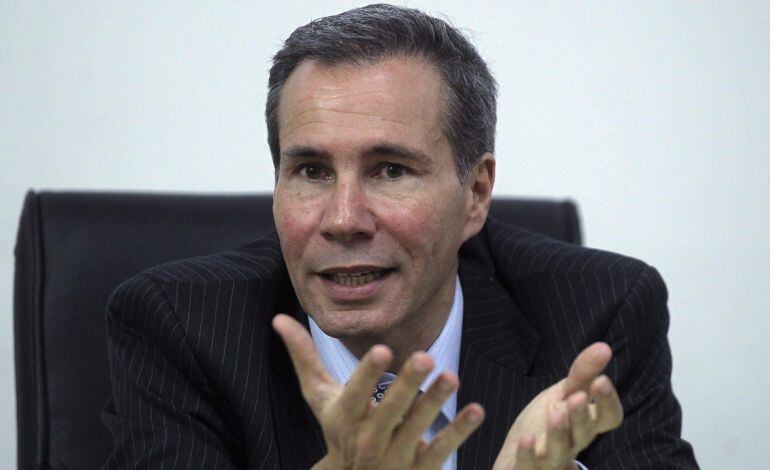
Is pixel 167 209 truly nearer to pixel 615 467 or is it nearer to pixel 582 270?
pixel 582 270

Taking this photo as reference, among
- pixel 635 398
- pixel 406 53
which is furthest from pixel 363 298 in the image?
pixel 635 398

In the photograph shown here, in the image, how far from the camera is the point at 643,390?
165 centimetres

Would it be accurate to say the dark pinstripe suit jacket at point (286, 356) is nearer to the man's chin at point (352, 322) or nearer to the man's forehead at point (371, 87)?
the man's chin at point (352, 322)

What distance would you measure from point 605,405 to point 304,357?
1.08 feet

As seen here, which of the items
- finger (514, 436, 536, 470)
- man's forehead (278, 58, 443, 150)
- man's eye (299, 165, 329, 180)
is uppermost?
man's forehead (278, 58, 443, 150)

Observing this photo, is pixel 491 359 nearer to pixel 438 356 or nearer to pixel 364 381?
pixel 438 356

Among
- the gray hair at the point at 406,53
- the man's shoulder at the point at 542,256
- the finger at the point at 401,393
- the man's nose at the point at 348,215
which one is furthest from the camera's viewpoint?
the man's shoulder at the point at 542,256

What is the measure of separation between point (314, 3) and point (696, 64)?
1.01m

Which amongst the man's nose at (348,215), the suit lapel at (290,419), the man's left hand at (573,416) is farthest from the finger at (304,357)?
the suit lapel at (290,419)

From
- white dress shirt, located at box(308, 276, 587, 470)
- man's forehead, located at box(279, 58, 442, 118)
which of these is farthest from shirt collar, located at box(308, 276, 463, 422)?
man's forehead, located at box(279, 58, 442, 118)

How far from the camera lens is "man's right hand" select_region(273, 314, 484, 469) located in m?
1.04

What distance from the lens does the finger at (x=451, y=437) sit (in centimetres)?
106

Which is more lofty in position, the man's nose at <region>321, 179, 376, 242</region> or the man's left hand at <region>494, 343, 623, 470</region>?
the man's nose at <region>321, 179, 376, 242</region>

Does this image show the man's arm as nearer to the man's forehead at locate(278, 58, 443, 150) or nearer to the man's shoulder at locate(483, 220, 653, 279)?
the man's shoulder at locate(483, 220, 653, 279)
